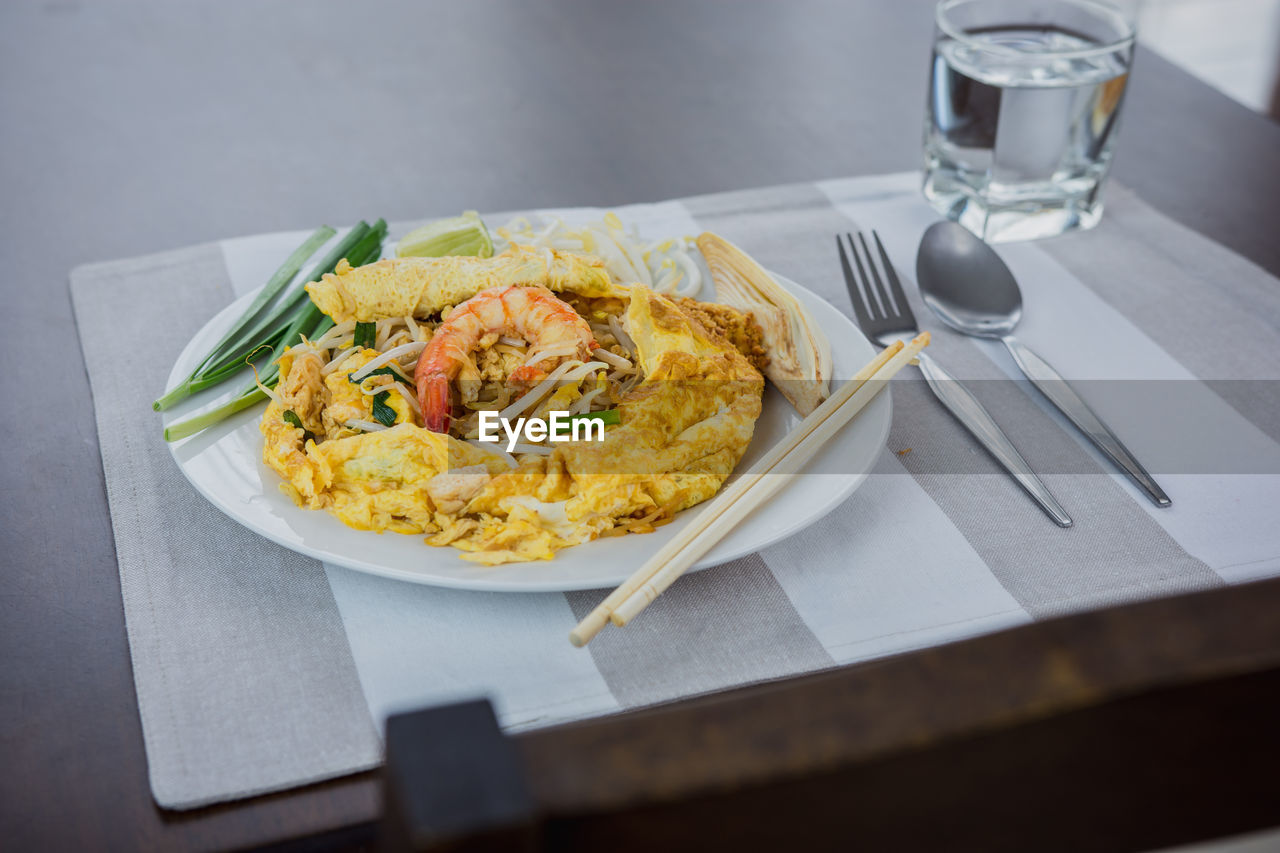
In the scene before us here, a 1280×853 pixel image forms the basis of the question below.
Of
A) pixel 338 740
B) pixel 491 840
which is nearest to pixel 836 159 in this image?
pixel 338 740

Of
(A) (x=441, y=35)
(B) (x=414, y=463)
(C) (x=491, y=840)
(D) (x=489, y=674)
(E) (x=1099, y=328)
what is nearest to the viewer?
(C) (x=491, y=840)

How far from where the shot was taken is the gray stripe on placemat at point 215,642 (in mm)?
929

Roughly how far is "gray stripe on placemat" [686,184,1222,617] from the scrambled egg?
0.26 meters

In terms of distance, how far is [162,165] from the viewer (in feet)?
7.04

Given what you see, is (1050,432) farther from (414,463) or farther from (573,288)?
(414,463)

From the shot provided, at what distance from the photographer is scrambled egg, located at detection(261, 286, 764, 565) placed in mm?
1089

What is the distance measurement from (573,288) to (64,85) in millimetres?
1666

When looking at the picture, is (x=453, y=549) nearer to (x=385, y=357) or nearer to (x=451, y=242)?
(x=385, y=357)

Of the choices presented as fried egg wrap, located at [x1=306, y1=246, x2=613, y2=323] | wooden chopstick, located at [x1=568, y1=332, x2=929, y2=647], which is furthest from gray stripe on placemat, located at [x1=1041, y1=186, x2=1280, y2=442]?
fried egg wrap, located at [x1=306, y1=246, x2=613, y2=323]

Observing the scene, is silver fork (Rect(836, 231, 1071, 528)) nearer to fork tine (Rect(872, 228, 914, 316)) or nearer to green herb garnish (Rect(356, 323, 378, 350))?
fork tine (Rect(872, 228, 914, 316))

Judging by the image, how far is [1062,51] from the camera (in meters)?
1.85

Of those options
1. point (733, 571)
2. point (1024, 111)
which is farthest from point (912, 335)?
point (733, 571)

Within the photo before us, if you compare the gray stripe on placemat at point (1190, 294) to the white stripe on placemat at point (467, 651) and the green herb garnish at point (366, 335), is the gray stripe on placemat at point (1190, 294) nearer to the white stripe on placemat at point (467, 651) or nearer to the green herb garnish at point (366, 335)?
the white stripe on placemat at point (467, 651)

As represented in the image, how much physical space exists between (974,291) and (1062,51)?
0.51m
